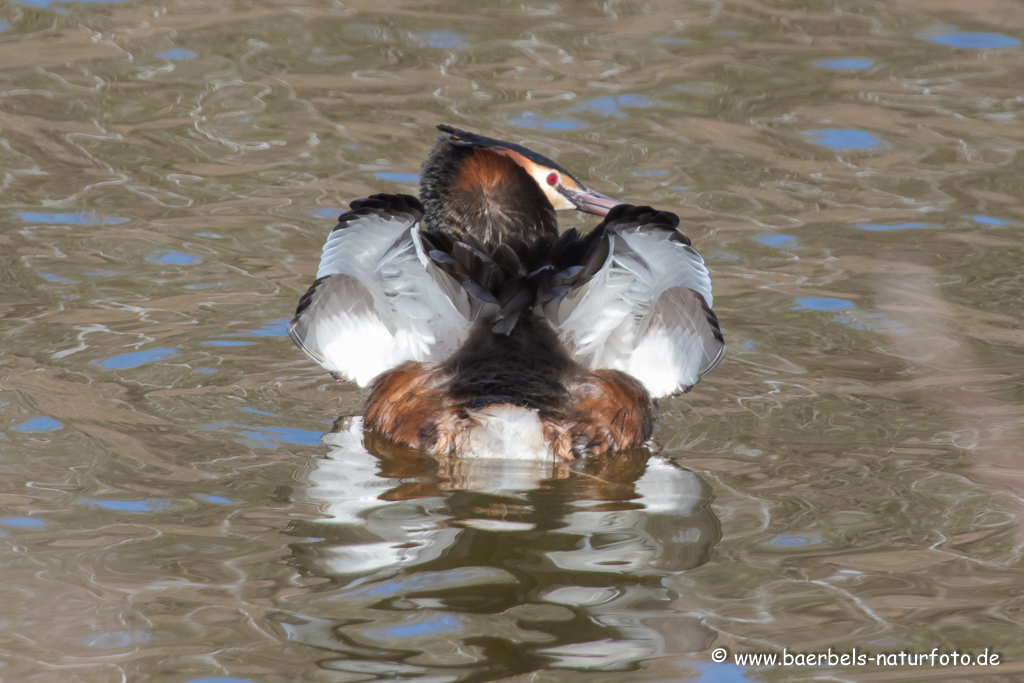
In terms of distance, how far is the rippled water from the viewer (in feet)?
13.5

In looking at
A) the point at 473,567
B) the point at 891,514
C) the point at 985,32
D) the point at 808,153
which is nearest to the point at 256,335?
the point at 473,567

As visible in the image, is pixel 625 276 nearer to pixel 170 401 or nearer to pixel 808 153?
pixel 170 401

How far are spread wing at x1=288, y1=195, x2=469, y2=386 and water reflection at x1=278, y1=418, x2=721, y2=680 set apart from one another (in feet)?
1.34

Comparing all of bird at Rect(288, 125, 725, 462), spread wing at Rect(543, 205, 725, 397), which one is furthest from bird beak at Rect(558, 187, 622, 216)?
spread wing at Rect(543, 205, 725, 397)

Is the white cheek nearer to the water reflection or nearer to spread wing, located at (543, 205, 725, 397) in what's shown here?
spread wing, located at (543, 205, 725, 397)

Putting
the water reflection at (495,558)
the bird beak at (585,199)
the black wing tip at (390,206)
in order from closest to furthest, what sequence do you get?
1. the water reflection at (495,558)
2. the black wing tip at (390,206)
3. the bird beak at (585,199)

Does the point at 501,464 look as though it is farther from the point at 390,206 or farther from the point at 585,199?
the point at 585,199

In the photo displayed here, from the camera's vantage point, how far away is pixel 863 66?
11.3m

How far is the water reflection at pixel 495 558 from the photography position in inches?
154

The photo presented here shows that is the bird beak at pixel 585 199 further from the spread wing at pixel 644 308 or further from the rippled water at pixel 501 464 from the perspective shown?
the spread wing at pixel 644 308

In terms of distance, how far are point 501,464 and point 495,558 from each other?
0.89 m

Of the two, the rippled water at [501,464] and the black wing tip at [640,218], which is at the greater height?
the black wing tip at [640,218]

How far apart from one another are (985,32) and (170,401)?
9009 mm

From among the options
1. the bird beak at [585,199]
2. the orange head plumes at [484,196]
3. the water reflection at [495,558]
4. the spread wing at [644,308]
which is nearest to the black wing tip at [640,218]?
the spread wing at [644,308]
